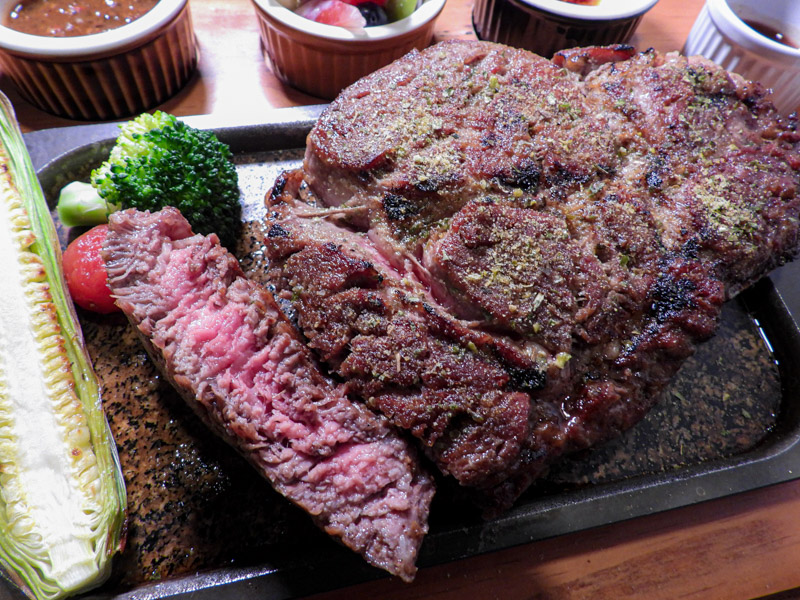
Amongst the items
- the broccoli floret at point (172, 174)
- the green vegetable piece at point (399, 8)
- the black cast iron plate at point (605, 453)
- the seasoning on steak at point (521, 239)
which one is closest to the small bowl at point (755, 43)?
the seasoning on steak at point (521, 239)

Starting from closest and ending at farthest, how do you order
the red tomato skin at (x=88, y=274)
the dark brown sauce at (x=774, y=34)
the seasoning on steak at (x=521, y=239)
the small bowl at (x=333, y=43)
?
the seasoning on steak at (x=521, y=239) < the red tomato skin at (x=88, y=274) < the small bowl at (x=333, y=43) < the dark brown sauce at (x=774, y=34)

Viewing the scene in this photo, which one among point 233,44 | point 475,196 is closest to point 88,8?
point 233,44

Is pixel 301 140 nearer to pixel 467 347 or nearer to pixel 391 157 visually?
pixel 391 157

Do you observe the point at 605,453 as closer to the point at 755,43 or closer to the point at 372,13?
the point at 755,43

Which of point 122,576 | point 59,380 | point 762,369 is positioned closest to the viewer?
point 122,576

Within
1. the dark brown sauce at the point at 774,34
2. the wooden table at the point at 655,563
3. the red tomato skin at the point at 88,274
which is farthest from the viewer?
the dark brown sauce at the point at 774,34

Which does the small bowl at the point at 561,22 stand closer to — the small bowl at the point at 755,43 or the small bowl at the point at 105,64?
the small bowl at the point at 755,43

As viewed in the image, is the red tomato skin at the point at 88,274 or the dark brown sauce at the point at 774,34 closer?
the red tomato skin at the point at 88,274
